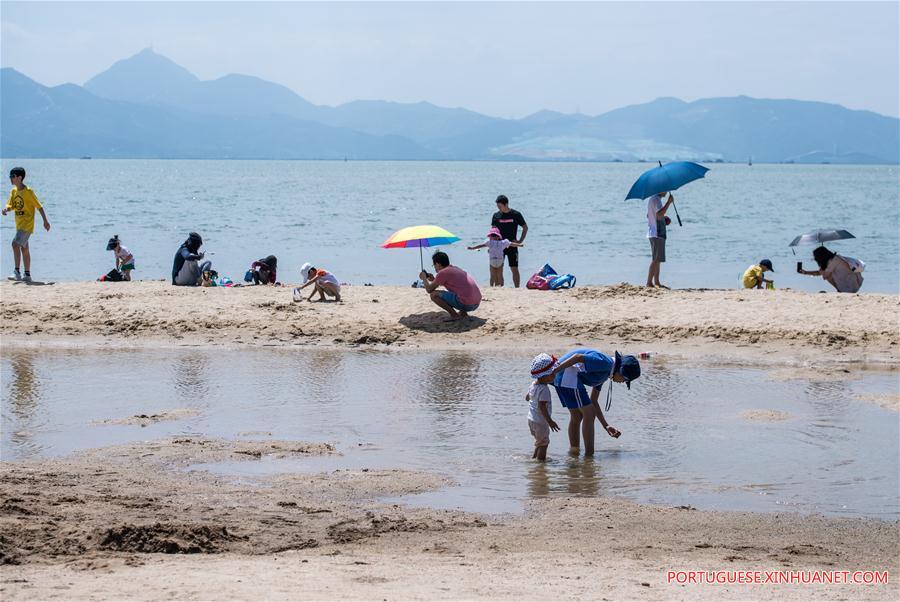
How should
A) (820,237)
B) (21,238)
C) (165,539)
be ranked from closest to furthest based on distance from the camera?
(165,539) → (21,238) → (820,237)

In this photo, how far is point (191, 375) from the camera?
12977mm

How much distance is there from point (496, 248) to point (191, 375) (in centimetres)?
650

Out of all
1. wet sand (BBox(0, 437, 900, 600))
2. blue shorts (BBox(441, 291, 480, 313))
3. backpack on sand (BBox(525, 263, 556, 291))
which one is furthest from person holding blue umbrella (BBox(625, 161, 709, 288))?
wet sand (BBox(0, 437, 900, 600))

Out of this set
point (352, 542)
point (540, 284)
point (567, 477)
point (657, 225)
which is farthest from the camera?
point (540, 284)

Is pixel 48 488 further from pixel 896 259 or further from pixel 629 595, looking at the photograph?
pixel 896 259

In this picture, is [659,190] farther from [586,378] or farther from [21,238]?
[21,238]

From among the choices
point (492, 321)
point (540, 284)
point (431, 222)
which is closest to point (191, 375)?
point (492, 321)

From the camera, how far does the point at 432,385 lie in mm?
12578

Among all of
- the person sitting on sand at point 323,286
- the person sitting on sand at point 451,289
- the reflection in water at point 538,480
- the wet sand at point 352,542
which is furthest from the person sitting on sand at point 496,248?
the wet sand at point 352,542

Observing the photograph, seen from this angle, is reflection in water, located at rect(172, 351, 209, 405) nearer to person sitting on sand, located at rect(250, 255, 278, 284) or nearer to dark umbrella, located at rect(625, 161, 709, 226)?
person sitting on sand, located at rect(250, 255, 278, 284)

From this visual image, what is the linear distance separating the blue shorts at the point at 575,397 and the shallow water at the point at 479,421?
1.53ft

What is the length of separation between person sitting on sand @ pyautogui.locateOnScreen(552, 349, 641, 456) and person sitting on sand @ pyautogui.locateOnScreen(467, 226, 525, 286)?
8.39 meters

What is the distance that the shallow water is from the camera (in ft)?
28.3

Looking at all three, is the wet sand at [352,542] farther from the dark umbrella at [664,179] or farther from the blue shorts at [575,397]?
the dark umbrella at [664,179]
